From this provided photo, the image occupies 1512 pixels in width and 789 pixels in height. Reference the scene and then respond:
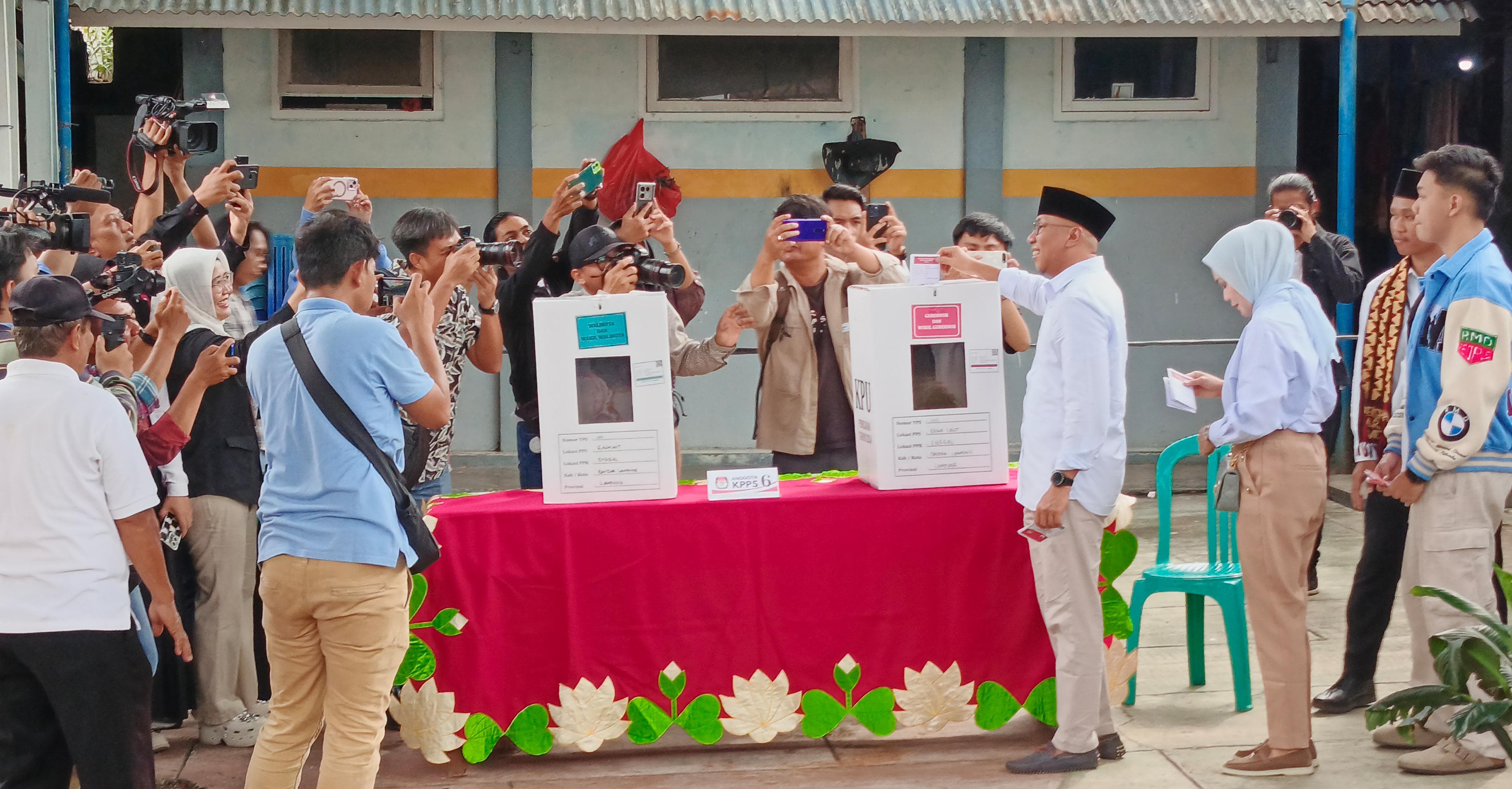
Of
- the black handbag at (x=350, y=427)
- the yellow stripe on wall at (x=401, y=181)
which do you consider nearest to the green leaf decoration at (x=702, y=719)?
the black handbag at (x=350, y=427)

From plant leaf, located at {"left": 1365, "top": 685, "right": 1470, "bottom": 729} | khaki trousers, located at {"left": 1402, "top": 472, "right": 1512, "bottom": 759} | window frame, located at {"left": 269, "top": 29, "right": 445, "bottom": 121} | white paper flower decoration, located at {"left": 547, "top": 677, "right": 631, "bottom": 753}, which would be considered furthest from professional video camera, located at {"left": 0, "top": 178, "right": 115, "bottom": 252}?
window frame, located at {"left": 269, "top": 29, "right": 445, "bottom": 121}

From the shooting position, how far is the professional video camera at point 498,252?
4207 millimetres

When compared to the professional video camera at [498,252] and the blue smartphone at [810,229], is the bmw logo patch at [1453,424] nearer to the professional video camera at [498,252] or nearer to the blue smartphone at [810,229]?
the blue smartphone at [810,229]

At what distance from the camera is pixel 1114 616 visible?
429 cm

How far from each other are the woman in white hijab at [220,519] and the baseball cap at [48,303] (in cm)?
112

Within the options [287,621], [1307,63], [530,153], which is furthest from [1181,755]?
[1307,63]

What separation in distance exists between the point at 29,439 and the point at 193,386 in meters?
0.98

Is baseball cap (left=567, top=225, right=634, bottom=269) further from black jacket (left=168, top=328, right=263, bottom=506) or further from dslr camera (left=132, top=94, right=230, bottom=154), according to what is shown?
dslr camera (left=132, top=94, right=230, bottom=154)

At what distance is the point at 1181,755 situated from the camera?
417 centimetres

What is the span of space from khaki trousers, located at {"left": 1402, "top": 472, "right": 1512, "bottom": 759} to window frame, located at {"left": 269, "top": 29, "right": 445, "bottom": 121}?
22.0ft

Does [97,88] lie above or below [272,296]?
above

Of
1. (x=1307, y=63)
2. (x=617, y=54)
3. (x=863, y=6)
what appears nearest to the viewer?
(x=863, y=6)

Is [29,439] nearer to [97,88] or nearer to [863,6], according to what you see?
[863,6]

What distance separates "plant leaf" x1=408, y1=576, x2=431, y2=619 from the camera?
3.90 m
